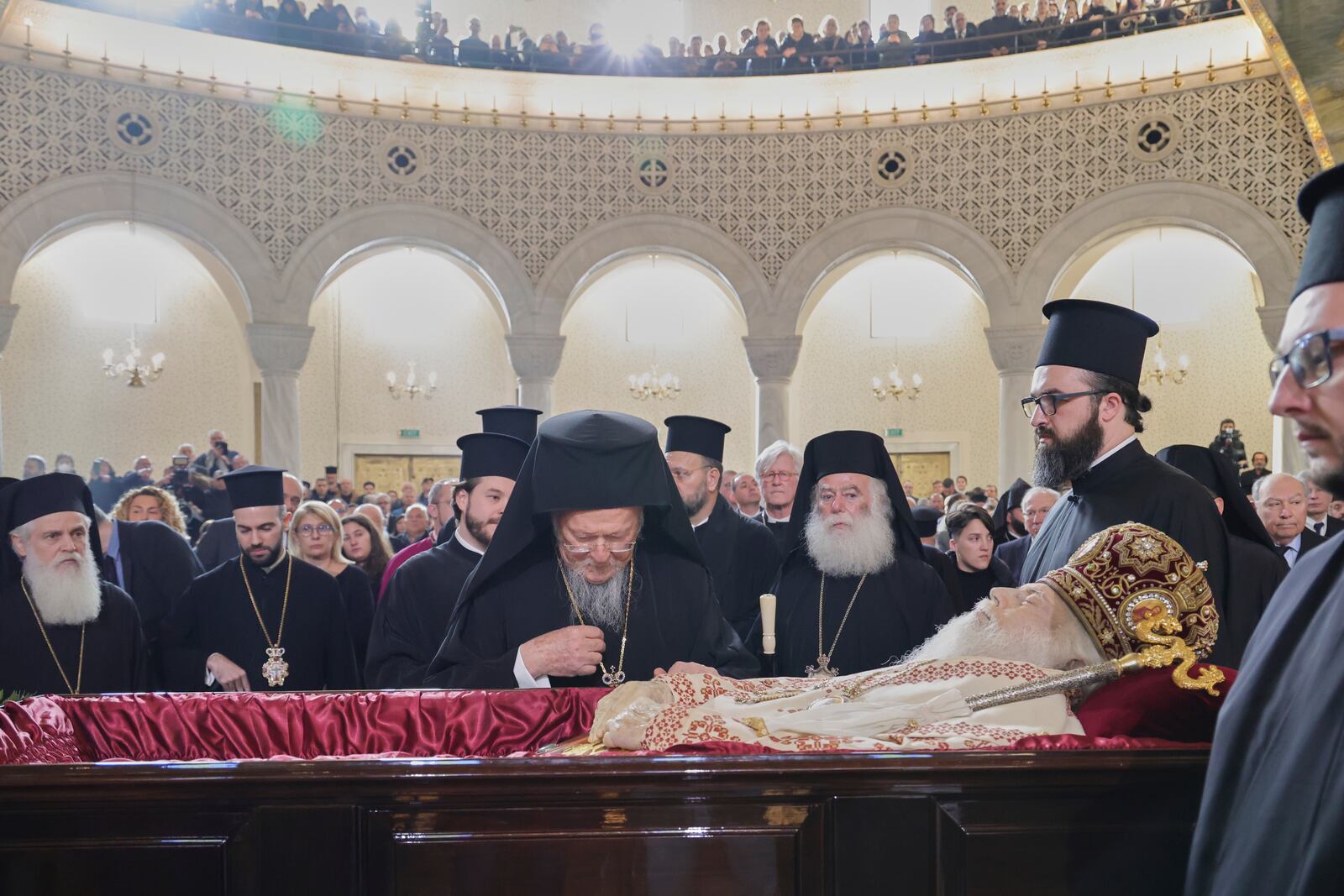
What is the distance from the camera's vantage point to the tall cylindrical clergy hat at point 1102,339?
3.60m

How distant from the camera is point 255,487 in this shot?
5.12m

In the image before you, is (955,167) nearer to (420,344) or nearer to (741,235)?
(741,235)

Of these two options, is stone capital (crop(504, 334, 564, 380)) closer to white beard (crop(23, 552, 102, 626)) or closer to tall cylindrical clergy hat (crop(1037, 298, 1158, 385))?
white beard (crop(23, 552, 102, 626))

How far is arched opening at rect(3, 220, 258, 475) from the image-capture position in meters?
14.9

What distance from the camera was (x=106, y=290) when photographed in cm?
1544

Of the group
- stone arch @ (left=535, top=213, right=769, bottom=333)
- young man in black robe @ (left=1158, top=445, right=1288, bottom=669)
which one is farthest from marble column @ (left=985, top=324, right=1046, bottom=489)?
young man in black robe @ (left=1158, top=445, right=1288, bottom=669)

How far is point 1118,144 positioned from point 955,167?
191 cm

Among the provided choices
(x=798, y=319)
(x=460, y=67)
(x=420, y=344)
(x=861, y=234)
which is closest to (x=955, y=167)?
(x=861, y=234)

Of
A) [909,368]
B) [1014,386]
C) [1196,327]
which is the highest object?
[1196,327]

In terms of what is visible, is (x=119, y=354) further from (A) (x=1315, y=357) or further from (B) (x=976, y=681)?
(A) (x=1315, y=357)

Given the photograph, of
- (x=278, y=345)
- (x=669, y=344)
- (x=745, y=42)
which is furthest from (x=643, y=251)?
(x=278, y=345)

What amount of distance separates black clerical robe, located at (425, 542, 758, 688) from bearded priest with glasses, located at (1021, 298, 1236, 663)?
1065 millimetres

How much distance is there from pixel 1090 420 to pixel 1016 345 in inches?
428

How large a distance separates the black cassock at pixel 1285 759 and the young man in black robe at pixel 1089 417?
1.85m
